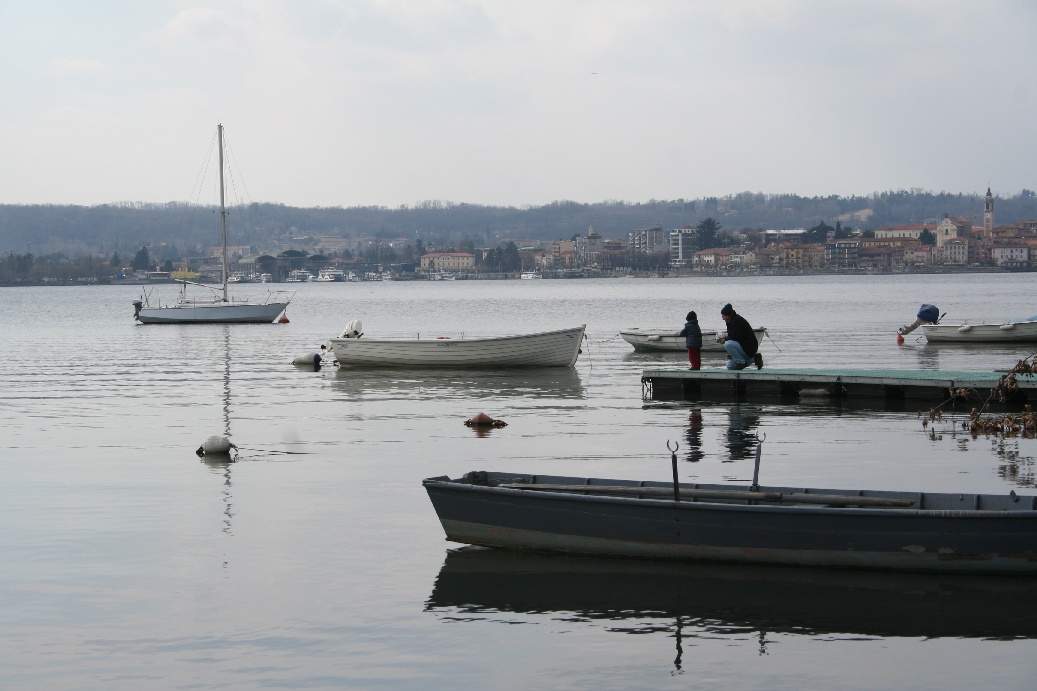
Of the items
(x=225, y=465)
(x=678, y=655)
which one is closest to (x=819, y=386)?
(x=225, y=465)

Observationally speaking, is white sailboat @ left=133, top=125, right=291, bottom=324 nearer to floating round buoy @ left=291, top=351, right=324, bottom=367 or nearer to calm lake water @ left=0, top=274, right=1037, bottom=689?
floating round buoy @ left=291, top=351, right=324, bottom=367

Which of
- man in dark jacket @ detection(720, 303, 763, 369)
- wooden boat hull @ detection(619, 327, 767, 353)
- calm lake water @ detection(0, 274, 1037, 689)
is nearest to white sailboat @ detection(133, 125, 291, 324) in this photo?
wooden boat hull @ detection(619, 327, 767, 353)

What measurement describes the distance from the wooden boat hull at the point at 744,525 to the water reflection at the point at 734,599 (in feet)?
0.52

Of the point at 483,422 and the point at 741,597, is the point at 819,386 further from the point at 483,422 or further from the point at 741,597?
the point at 741,597

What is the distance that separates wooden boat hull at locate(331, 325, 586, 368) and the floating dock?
9408 mm

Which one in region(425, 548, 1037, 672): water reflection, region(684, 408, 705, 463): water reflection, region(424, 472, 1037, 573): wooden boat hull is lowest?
region(425, 548, 1037, 672): water reflection

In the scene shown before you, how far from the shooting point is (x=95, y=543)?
14.8 meters

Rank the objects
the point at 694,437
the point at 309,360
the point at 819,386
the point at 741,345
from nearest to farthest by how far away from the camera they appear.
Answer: the point at 694,437 < the point at 819,386 < the point at 741,345 < the point at 309,360

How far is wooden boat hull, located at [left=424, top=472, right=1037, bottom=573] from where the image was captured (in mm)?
11922

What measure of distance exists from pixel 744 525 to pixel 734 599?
771 millimetres

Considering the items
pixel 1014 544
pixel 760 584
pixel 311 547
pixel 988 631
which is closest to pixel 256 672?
pixel 311 547

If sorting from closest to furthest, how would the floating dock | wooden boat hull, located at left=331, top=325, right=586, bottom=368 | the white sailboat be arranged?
the floating dock < wooden boat hull, located at left=331, top=325, right=586, bottom=368 < the white sailboat

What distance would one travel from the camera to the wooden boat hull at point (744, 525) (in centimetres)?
1192

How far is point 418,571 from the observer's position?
13250mm
